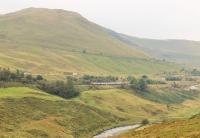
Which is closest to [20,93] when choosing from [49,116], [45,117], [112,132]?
[49,116]

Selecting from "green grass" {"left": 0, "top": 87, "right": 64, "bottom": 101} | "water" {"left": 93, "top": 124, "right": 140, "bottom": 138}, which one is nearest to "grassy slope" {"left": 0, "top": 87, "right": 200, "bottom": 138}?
"green grass" {"left": 0, "top": 87, "right": 64, "bottom": 101}

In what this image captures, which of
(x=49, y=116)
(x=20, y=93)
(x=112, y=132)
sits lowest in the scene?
(x=112, y=132)

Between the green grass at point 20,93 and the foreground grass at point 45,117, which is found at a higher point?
the green grass at point 20,93

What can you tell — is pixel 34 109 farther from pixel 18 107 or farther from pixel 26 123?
pixel 26 123

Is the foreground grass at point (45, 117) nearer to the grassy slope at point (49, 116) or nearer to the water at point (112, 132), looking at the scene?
the grassy slope at point (49, 116)

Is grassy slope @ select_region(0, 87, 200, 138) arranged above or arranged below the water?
above

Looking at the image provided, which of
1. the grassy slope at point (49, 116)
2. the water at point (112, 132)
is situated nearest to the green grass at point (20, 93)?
the grassy slope at point (49, 116)

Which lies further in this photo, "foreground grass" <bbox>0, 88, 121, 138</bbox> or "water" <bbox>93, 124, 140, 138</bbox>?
"water" <bbox>93, 124, 140, 138</bbox>

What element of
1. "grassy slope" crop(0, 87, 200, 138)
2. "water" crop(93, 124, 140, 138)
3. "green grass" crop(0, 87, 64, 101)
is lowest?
"water" crop(93, 124, 140, 138)

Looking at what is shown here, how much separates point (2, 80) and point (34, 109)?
41.7m

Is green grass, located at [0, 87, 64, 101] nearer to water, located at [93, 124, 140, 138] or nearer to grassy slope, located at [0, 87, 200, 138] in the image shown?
grassy slope, located at [0, 87, 200, 138]

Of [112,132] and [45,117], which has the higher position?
[45,117]

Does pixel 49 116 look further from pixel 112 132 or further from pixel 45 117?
pixel 112 132

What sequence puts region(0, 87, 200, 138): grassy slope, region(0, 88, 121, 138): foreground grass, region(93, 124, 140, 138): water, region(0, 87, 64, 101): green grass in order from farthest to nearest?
region(0, 87, 64, 101): green grass, region(93, 124, 140, 138): water, region(0, 87, 200, 138): grassy slope, region(0, 88, 121, 138): foreground grass
